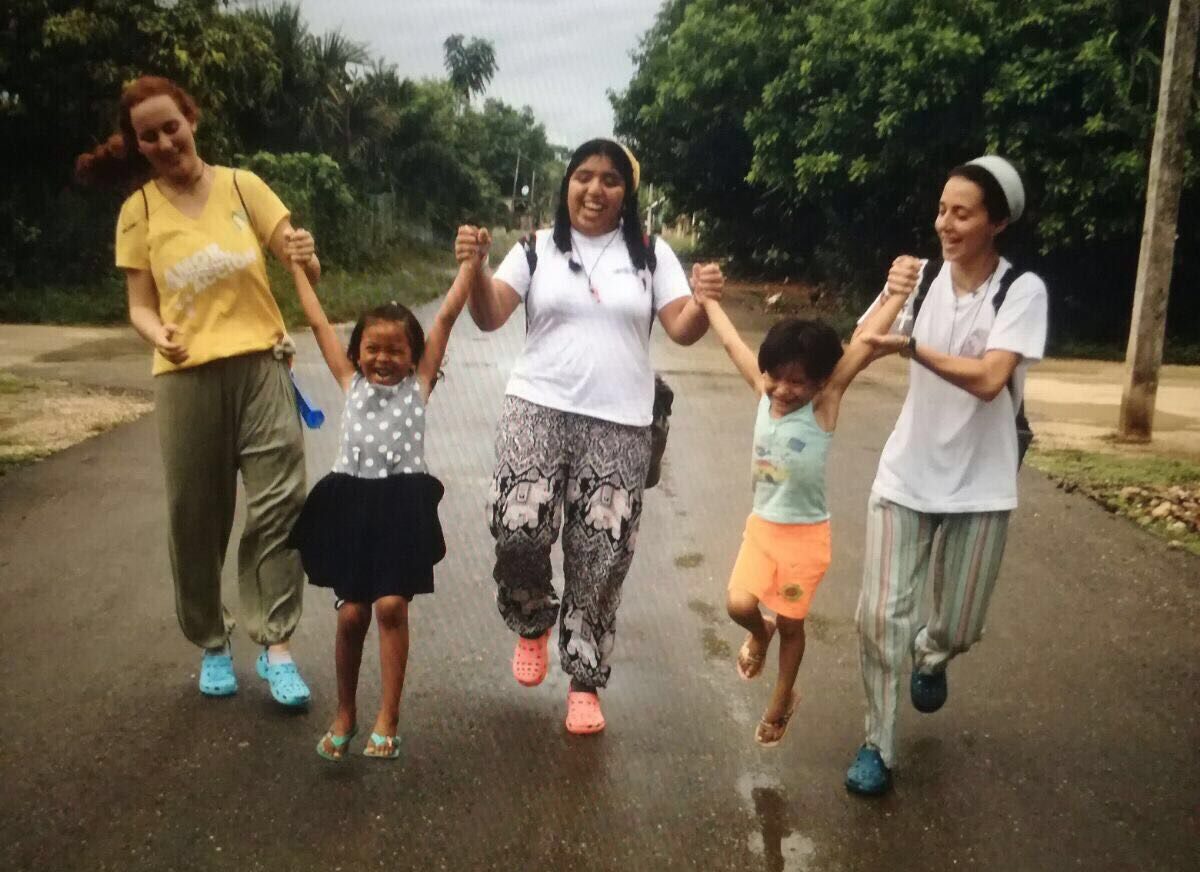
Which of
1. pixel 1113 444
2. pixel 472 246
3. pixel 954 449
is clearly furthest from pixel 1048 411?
pixel 472 246

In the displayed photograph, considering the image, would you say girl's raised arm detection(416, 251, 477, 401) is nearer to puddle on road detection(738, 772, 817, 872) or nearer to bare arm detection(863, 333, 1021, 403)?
bare arm detection(863, 333, 1021, 403)

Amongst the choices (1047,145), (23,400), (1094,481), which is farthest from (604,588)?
(1047,145)

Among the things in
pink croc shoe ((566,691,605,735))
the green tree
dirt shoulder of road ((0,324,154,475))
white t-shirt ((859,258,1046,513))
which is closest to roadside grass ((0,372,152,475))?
dirt shoulder of road ((0,324,154,475))

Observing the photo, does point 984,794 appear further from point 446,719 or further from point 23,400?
point 23,400

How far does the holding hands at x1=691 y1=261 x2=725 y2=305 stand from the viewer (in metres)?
3.36

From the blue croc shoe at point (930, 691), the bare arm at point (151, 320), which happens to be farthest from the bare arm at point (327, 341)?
the blue croc shoe at point (930, 691)

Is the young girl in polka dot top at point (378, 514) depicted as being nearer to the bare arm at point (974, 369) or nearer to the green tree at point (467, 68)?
the bare arm at point (974, 369)

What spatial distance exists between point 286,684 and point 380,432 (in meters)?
0.98

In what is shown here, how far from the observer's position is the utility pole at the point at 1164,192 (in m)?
8.40

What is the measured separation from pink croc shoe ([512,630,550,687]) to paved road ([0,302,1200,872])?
0.11m

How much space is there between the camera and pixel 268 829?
3.01m

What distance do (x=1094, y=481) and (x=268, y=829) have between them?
609cm

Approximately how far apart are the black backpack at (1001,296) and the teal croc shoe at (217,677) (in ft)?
8.11

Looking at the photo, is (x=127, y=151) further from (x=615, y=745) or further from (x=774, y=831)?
(x=774, y=831)
